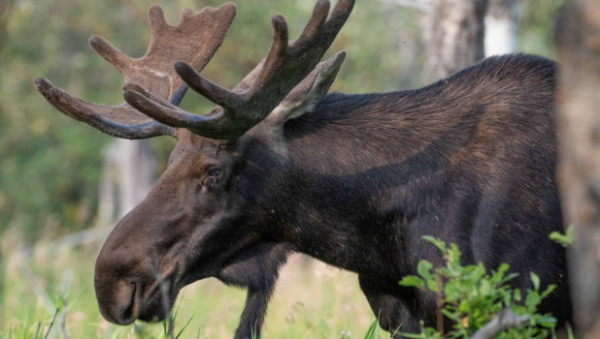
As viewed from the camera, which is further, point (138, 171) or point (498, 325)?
point (138, 171)

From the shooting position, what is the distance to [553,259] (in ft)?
12.4

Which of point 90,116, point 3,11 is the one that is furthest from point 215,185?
point 3,11

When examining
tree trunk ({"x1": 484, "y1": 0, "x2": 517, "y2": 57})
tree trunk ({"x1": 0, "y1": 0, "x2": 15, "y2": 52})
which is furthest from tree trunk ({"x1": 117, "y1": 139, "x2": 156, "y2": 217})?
tree trunk ({"x1": 0, "y1": 0, "x2": 15, "y2": 52})

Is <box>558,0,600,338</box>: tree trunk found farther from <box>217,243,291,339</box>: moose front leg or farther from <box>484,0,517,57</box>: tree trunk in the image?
<box>484,0,517,57</box>: tree trunk

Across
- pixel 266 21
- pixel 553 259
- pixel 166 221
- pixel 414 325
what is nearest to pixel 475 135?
pixel 553 259

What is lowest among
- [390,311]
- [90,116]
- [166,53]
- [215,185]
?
[390,311]

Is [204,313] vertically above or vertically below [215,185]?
below

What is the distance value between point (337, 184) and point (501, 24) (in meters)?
4.02

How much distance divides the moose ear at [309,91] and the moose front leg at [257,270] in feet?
2.11

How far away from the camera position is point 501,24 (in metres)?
7.65

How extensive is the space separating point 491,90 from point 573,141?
1.89m

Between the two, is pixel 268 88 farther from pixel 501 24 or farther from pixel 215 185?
pixel 501 24

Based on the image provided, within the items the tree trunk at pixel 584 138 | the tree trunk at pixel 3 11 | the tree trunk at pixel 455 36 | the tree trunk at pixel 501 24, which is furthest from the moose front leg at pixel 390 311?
the tree trunk at pixel 501 24

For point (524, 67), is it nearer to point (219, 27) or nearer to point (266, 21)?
point (219, 27)
